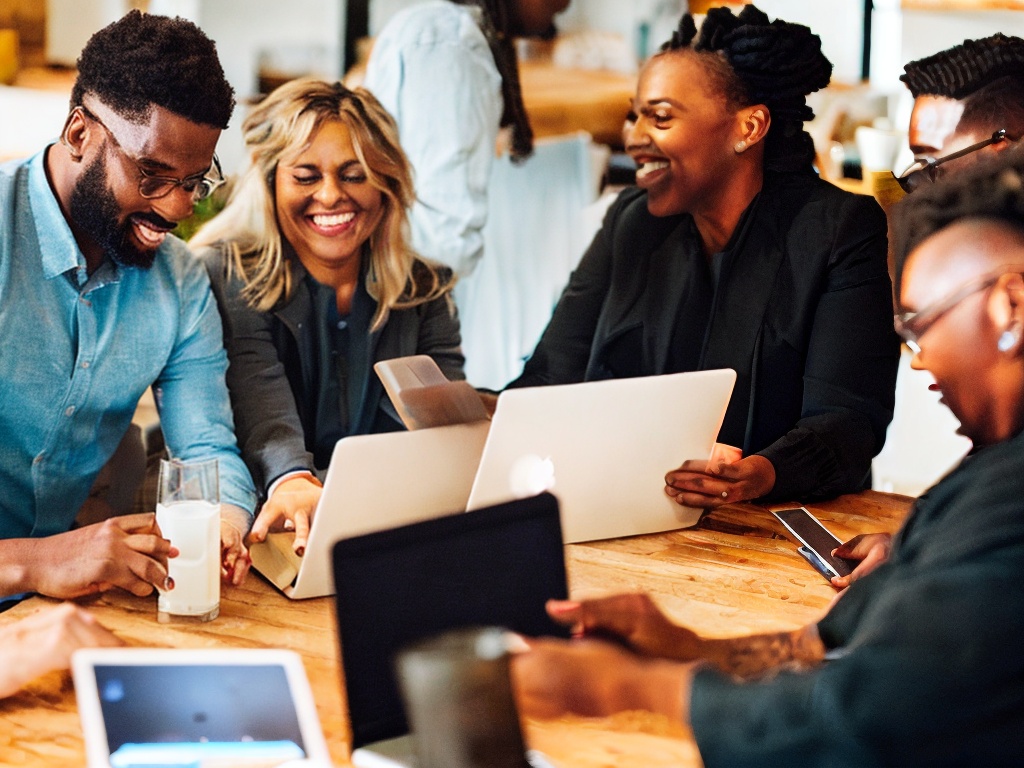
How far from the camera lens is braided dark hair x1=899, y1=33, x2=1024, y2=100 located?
2176 mm

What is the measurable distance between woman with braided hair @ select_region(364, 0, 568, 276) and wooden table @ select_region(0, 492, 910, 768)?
1.56 metres

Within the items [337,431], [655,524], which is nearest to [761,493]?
[655,524]

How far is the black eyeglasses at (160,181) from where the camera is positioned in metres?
1.82

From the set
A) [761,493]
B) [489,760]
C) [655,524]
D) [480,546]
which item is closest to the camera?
[489,760]

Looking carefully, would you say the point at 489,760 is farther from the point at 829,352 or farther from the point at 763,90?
the point at 763,90

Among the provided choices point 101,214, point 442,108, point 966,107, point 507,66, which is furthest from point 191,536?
point 507,66

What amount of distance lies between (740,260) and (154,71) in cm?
125

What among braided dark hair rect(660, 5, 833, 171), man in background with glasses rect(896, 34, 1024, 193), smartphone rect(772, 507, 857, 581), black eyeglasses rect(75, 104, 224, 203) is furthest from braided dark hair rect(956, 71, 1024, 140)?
black eyeglasses rect(75, 104, 224, 203)

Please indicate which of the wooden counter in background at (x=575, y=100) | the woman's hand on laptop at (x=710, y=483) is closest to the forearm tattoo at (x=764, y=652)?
the woman's hand on laptop at (x=710, y=483)

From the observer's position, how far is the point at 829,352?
2232mm

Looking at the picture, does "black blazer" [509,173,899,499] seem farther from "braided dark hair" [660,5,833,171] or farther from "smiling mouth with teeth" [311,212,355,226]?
"smiling mouth with teeth" [311,212,355,226]

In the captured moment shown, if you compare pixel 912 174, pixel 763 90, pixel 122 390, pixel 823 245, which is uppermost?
pixel 763 90

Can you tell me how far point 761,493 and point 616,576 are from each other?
0.41 metres

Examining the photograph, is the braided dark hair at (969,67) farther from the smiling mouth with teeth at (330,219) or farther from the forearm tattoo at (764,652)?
the forearm tattoo at (764,652)
